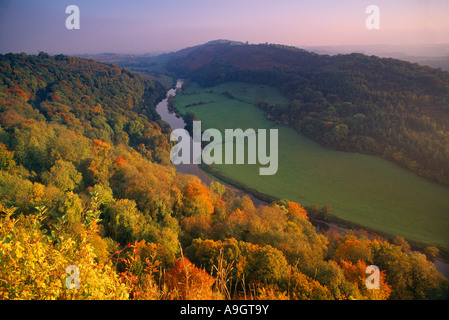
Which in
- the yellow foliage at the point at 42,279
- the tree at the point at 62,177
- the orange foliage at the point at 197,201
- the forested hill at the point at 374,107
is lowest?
the orange foliage at the point at 197,201

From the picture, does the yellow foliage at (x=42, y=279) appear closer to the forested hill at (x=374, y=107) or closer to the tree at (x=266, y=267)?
the tree at (x=266, y=267)

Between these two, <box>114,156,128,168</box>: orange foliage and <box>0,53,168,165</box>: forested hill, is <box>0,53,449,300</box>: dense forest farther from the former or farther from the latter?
<box>0,53,168,165</box>: forested hill

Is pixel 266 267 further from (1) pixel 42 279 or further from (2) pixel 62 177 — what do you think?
(2) pixel 62 177

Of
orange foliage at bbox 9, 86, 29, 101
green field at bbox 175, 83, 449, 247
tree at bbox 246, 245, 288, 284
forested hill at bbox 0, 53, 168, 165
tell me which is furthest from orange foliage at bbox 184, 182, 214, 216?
orange foliage at bbox 9, 86, 29, 101

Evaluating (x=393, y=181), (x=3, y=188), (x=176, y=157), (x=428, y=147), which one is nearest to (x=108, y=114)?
(x=176, y=157)

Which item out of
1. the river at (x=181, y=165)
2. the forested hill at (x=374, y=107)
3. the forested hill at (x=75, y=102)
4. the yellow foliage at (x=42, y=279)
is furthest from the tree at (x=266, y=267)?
the forested hill at (x=374, y=107)
